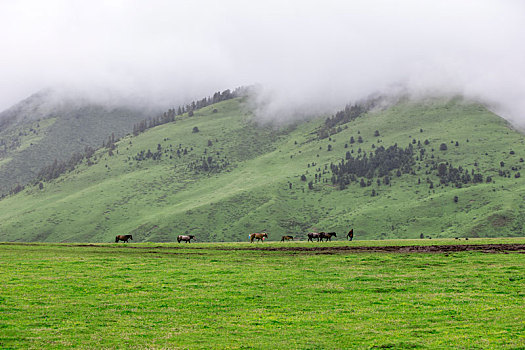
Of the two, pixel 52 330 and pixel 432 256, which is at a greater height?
pixel 52 330

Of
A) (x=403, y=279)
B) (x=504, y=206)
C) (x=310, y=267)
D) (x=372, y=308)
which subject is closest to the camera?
(x=372, y=308)

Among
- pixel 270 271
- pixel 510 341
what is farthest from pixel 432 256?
pixel 510 341

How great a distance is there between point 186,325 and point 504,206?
187536 mm

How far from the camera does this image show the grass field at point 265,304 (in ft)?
81.6

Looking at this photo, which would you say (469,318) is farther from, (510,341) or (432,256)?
(432,256)

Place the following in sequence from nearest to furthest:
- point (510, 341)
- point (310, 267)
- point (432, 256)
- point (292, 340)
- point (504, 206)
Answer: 1. point (510, 341)
2. point (292, 340)
3. point (310, 267)
4. point (432, 256)
5. point (504, 206)

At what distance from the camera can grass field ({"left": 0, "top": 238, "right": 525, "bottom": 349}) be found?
2486 cm

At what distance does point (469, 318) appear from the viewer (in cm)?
2934

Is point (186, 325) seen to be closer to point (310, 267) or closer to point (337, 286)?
point (337, 286)

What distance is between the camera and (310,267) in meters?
53.0

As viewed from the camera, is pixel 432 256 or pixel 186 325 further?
pixel 432 256

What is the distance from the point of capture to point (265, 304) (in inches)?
1348

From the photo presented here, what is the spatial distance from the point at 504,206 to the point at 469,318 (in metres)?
179

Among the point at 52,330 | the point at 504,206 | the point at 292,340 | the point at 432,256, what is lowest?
the point at 504,206
